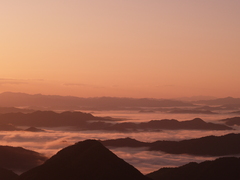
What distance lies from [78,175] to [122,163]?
32.9 feet

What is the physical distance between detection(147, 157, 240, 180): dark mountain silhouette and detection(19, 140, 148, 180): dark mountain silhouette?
113 ft

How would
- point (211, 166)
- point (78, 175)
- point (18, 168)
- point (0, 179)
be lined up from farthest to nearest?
point (18, 168), point (211, 166), point (0, 179), point (78, 175)

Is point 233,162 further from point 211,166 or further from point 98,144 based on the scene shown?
point 98,144

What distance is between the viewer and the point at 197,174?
116375mm

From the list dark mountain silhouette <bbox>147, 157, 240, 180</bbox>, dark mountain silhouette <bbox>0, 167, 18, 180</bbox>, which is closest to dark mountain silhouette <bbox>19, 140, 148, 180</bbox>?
dark mountain silhouette <bbox>0, 167, 18, 180</bbox>

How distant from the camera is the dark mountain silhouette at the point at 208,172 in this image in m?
115

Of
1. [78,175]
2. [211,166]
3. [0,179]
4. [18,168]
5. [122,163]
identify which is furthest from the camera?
[18,168]

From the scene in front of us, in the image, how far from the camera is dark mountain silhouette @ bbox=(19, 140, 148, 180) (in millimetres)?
80188

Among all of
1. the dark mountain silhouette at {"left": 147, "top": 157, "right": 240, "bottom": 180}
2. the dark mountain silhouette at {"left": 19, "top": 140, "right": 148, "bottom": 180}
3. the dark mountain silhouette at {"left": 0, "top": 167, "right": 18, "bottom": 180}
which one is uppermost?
the dark mountain silhouette at {"left": 19, "top": 140, "right": 148, "bottom": 180}

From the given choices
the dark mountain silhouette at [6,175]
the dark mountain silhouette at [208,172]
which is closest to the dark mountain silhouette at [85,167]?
the dark mountain silhouette at [6,175]

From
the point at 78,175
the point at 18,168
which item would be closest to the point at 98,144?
Result: the point at 78,175

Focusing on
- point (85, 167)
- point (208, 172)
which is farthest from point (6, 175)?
point (208, 172)

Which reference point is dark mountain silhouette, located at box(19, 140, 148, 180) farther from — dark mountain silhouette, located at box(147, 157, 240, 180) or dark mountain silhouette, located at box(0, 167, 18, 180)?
dark mountain silhouette, located at box(147, 157, 240, 180)

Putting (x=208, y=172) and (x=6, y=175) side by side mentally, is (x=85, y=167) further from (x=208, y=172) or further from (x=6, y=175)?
(x=208, y=172)
